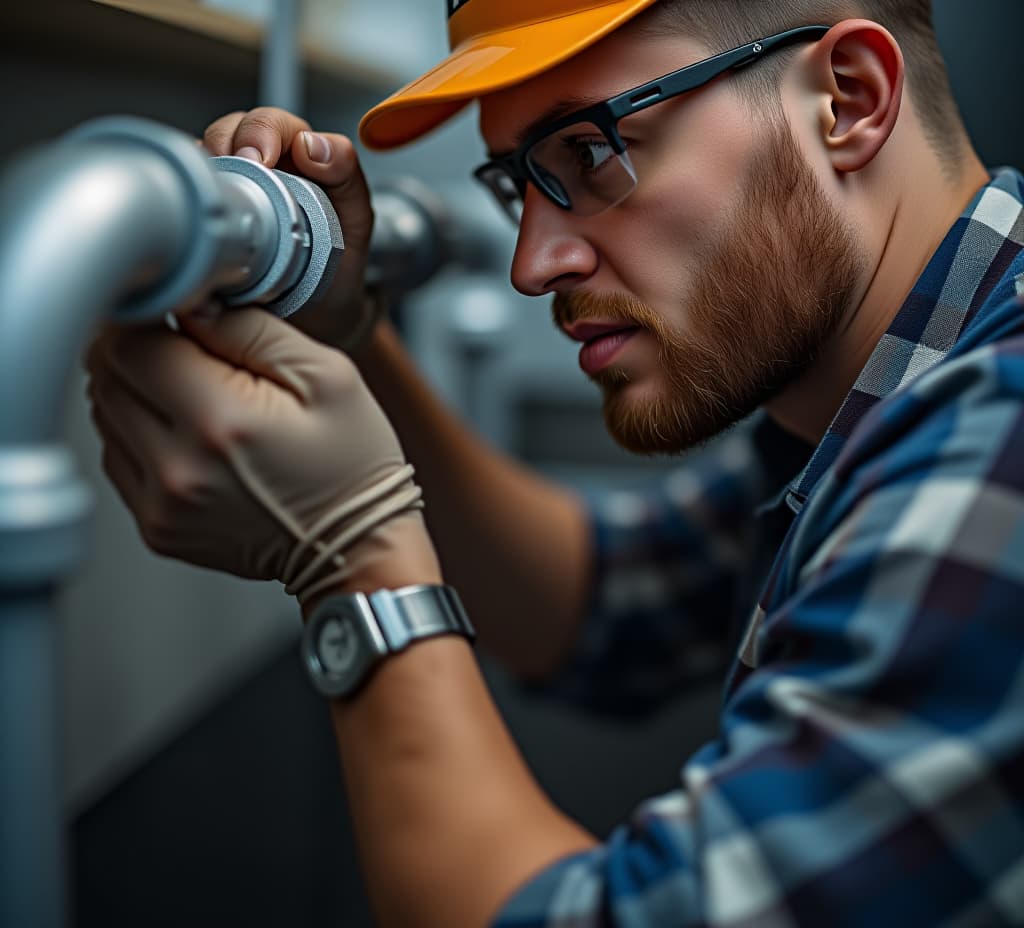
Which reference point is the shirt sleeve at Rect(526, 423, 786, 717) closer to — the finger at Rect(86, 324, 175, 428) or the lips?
the lips

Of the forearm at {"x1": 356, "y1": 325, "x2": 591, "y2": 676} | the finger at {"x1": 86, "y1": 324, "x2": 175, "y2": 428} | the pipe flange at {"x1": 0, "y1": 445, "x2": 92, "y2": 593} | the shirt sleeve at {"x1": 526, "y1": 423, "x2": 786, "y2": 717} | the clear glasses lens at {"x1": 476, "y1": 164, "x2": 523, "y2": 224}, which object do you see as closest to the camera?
the pipe flange at {"x1": 0, "y1": 445, "x2": 92, "y2": 593}

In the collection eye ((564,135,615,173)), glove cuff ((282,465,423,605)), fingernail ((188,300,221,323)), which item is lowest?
glove cuff ((282,465,423,605))

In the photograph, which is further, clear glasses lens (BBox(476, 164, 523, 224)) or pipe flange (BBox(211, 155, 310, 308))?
clear glasses lens (BBox(476, 164, 523, 224))

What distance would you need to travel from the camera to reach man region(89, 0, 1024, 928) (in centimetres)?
38

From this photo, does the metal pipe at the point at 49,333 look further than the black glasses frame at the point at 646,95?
No

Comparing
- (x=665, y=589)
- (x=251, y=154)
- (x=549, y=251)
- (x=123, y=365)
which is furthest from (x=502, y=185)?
(x=665, y=589)

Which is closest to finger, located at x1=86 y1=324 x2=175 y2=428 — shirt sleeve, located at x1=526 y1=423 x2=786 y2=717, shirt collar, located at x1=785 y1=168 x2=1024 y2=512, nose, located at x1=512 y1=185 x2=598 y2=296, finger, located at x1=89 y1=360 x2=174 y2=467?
finger, located at x1=89 y1=360 x2=174 y2=467

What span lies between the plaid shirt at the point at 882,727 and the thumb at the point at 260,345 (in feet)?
0.76

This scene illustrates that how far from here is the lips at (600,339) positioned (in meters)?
0.61

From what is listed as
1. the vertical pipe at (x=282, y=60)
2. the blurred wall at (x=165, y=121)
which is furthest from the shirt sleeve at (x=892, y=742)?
the vertical pipe at (x=282, y=60)

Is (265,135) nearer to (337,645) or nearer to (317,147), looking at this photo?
(317,147)

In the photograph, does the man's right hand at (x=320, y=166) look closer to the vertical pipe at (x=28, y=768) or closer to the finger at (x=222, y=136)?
the finger at (x=222, y=136)

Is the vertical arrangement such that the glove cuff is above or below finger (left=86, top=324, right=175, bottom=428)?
below

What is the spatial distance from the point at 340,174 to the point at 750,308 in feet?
0.76
